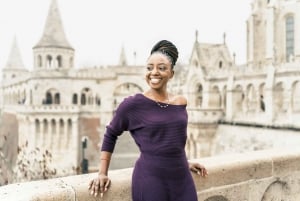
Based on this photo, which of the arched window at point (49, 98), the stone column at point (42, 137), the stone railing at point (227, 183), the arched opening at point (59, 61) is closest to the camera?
the stone railing at point (227, 183)

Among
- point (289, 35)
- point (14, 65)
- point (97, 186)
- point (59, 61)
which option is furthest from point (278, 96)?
point (14, 65)

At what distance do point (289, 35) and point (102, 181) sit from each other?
33372 millimetres

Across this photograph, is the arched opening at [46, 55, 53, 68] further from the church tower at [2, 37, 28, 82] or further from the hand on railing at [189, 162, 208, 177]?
the hand on railing at [189, 162, 208, 177]

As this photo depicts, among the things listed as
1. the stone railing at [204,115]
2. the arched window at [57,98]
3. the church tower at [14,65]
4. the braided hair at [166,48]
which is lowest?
the stone railing at [204,115]

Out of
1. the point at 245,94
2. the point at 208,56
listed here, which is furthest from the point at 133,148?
the point at 245,94

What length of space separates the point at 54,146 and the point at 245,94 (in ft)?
65.1

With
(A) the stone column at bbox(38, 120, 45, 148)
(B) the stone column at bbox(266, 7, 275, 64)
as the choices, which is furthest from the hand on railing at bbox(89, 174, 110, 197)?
(A) the stone column at bbox(38, 120, 45, 148)

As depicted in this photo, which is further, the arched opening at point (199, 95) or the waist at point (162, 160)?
the arched opening at point (199, 95)

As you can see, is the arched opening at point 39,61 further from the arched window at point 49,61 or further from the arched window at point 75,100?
the arched window at point 75,100

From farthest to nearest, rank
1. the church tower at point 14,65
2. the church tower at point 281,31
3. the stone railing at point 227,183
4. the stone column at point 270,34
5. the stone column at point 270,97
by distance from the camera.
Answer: the church tower at point 14,65 → the stone column at point 270,34 → the church tower at point 281,31 → the stone column at point 270,97 → the stone railing at point 227,183

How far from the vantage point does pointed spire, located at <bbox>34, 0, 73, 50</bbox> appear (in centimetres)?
3956

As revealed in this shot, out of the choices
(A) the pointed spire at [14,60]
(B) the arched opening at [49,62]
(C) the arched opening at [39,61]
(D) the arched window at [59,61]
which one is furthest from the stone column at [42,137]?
(A) the pointed spire at [14,60]

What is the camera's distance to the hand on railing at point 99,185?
2.36 metres

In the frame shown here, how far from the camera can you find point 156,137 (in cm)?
228
